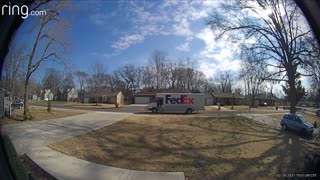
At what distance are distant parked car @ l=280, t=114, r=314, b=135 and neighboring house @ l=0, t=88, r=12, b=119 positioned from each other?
3.21 m

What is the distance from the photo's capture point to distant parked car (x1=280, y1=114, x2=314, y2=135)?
2.59 meters

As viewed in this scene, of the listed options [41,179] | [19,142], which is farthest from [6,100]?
[41,179]

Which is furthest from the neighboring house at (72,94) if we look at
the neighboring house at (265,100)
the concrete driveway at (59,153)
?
the neighboring house at (265,100)

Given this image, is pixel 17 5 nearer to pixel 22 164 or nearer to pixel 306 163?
pixel 22 164

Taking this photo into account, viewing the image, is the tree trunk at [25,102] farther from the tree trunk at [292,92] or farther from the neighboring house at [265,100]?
the tree trunk at [292,92]

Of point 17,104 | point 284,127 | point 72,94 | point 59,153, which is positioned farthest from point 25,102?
point 284,127

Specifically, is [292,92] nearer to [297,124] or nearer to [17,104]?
[297,124]

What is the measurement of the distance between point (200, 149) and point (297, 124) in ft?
4.53

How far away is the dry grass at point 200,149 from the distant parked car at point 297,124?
10.6 inches

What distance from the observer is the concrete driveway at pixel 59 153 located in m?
3.34

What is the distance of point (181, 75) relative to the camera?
13.4 feet

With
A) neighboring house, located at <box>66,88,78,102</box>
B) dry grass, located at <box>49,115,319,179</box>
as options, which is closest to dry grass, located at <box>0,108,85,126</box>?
neighboring house, located at <box>66,88,78,102</box>

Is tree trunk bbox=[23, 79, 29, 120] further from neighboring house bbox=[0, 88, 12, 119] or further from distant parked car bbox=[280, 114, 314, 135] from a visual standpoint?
distant parked car bbox=[280, 114, 314, 135]

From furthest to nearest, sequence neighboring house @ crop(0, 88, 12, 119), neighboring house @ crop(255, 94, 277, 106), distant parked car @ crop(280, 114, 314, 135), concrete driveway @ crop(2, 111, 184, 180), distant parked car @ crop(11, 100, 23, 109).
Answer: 1. distant parked car @ crop(11, 100, 23, 109)
2. concrete driveway @ crop(2, 111, 184, 180)
3. neighboring house @ crop(255, 94, 277, 106)
4. neighboring house @ crop(0, 88, 12, 119)
5. distant parked car @ crop(280, 114, 314, 135)
